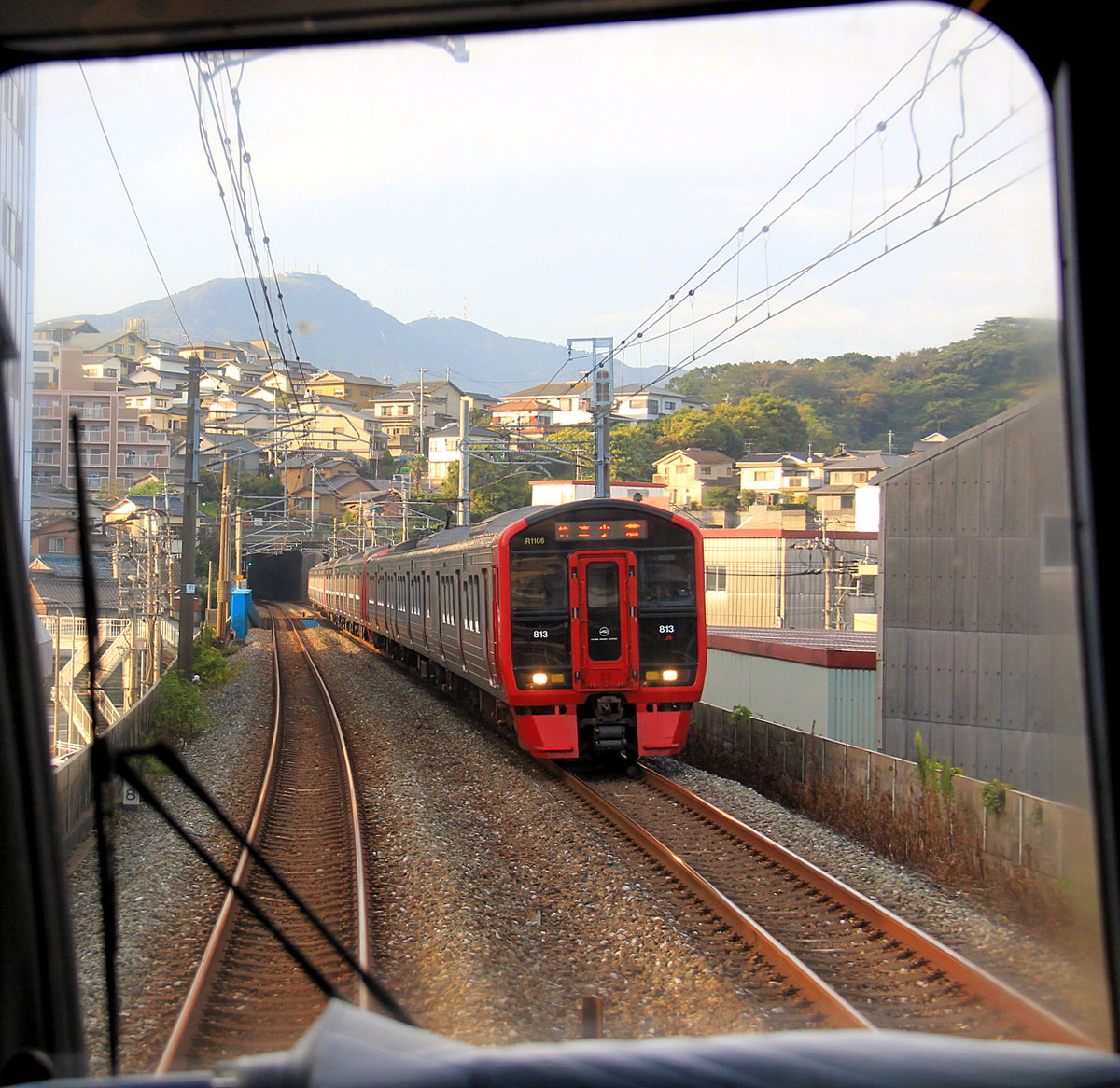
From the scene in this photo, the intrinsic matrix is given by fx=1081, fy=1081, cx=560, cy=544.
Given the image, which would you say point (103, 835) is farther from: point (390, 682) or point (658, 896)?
point (390, 682)

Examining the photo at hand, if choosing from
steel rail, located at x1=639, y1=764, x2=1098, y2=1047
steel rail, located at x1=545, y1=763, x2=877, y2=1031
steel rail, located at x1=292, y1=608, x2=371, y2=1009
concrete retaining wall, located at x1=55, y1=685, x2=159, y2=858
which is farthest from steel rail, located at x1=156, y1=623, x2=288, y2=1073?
steel rail, located at x1=545, y1=763, x2=877, y2=1031

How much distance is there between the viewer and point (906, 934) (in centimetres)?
552

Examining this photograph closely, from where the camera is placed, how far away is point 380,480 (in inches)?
1758

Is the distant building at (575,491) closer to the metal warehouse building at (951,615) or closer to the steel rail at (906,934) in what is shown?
the metal warehouse building at (951,615)

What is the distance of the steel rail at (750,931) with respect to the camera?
4.56 m

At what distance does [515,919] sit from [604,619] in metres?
4.29

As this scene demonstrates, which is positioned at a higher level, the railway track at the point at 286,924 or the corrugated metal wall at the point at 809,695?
the corrugated metal wall at the point at 809,695

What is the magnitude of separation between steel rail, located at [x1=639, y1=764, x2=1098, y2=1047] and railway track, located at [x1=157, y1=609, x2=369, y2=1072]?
58.1 inches

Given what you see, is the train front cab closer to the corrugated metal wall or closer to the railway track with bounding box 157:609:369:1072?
the railway track with bounding box 157:609:369:1072

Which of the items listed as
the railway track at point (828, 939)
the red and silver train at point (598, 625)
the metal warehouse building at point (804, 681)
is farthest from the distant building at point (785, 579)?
the railway track at point (828, 939)

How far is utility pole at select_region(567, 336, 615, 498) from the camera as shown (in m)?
14.7

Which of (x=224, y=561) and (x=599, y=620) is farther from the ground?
(x=224, y=561)

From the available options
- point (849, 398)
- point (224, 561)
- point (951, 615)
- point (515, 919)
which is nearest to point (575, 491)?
point (849, 398)

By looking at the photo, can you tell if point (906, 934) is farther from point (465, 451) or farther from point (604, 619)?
point (465, 451)
